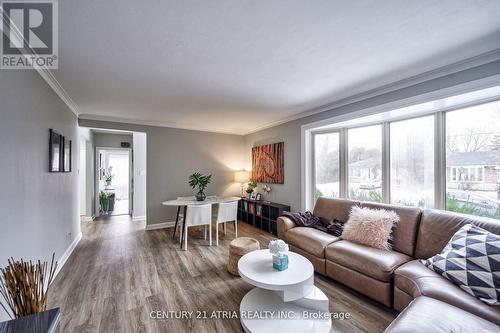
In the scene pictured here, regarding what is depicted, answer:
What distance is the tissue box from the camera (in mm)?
1893

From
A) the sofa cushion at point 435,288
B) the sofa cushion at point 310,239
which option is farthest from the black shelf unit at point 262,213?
the sofa cushion at point 435,288

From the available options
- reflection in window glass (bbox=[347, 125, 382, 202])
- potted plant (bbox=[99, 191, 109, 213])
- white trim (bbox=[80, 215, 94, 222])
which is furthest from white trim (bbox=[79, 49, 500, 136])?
potted plant (bbox=[99, 191, 109, 213])

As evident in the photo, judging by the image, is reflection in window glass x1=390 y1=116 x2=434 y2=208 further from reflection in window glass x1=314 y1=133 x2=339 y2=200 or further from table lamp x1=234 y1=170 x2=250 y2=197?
table lamp x1=234 y1=170 x2=250 y2=197

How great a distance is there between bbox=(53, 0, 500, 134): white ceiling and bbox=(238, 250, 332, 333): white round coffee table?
2.06m

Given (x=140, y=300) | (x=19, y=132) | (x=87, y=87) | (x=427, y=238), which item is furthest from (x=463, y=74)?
(x=87, y=87)

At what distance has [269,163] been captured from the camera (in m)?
4.75

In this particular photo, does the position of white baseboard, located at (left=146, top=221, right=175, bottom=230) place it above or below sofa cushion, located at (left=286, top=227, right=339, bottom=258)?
below

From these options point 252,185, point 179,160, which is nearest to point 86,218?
point 179,160

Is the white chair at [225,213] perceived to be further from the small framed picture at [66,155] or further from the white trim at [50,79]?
the white trim at [50,79]

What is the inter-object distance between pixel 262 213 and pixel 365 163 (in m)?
2.29

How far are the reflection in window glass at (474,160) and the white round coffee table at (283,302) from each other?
210cm

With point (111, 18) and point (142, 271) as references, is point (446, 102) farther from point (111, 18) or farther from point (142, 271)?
point (142, 271)

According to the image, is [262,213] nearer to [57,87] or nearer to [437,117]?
[437,117]

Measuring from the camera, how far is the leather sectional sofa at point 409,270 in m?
1.23
